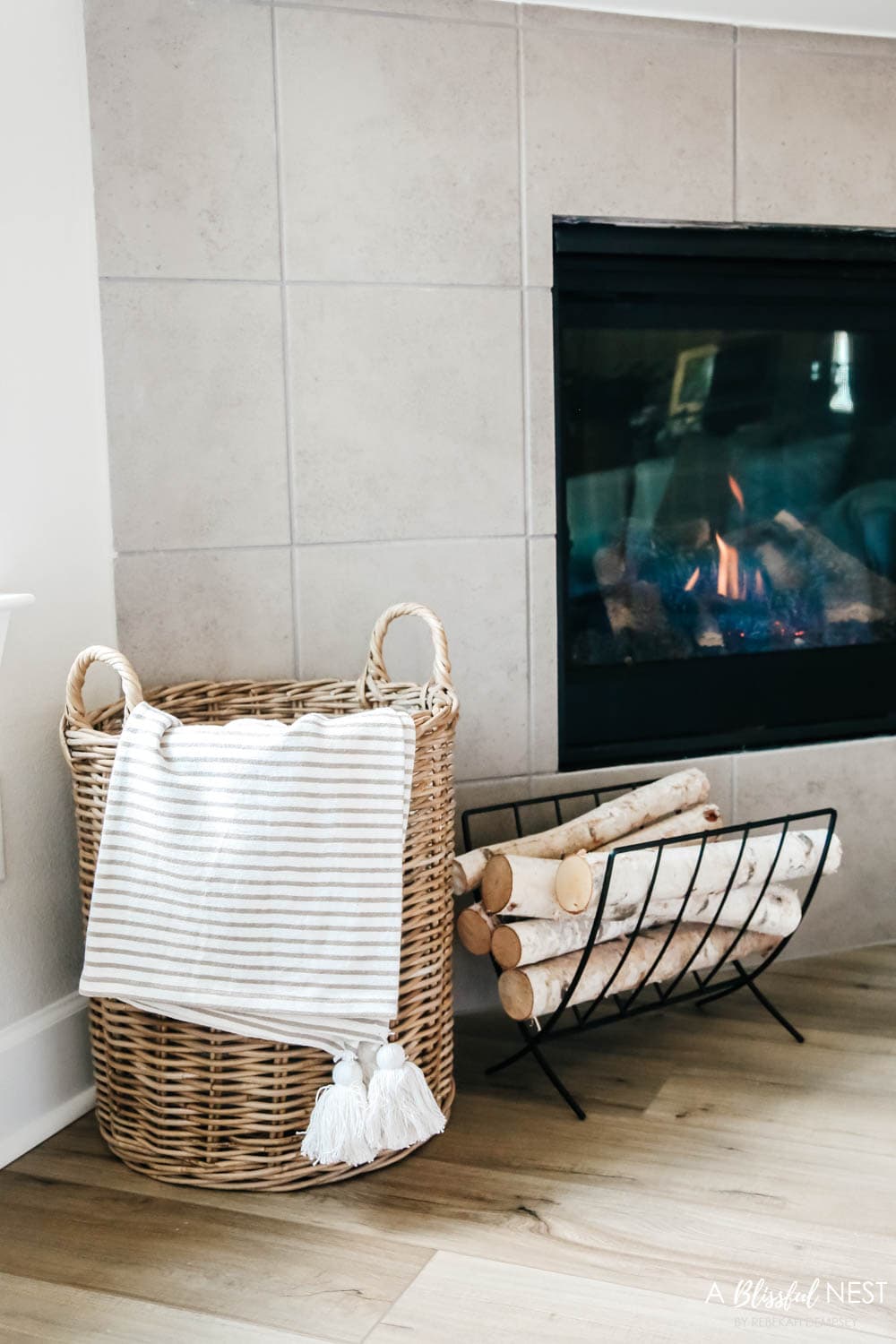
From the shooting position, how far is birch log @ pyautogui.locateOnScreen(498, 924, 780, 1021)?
1.73 metres

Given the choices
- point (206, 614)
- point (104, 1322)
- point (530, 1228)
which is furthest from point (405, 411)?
point (104, 1322)

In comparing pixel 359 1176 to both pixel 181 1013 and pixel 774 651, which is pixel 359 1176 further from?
pixel 774 651

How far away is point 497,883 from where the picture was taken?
1738mm

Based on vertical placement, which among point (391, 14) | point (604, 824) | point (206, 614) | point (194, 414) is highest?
point (391, 14)

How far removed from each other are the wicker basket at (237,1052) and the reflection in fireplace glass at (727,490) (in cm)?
59

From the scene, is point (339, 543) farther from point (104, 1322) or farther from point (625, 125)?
point (104, 1322)

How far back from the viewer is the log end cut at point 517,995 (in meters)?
1.73

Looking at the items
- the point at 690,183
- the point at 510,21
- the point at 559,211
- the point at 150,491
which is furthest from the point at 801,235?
the point at 150,491

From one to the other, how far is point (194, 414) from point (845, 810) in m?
1.32

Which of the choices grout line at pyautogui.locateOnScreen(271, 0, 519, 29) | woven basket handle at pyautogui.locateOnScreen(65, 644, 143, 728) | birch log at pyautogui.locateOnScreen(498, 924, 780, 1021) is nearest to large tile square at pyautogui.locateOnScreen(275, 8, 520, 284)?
grout line at pyautogui.locateOnScreen(271, 0, 519, 29)

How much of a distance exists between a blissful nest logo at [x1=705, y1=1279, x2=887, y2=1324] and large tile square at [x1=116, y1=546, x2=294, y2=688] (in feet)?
3.42

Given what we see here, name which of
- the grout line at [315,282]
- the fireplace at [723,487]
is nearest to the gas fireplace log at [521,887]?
the fireplace at [723,487]

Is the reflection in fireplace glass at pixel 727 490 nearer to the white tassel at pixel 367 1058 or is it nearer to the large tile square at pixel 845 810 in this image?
the large tile square at pixel 845 810

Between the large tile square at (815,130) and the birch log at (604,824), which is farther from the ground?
the large tile square at (815,130)
